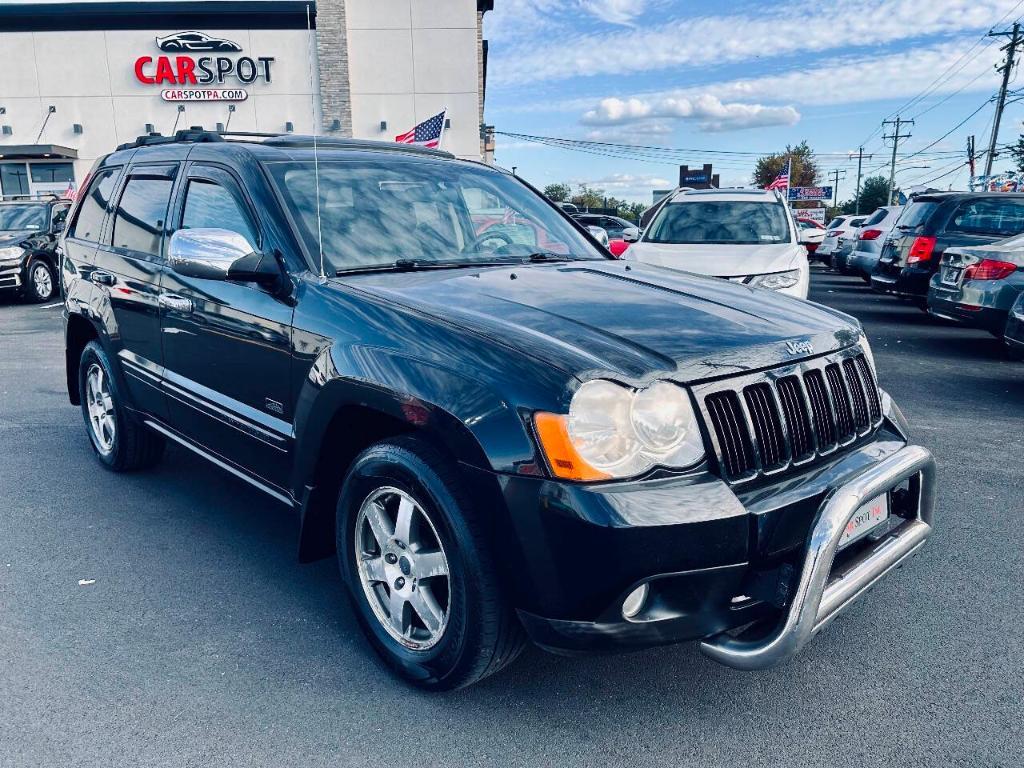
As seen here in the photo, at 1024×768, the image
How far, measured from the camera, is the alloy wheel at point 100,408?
497 centimetres

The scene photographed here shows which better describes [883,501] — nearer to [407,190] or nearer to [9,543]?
[407,190]

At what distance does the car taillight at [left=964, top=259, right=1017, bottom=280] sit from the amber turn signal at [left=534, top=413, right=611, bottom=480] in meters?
Answer: 7.75

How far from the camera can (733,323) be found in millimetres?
2807

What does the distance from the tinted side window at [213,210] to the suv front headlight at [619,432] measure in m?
1.71

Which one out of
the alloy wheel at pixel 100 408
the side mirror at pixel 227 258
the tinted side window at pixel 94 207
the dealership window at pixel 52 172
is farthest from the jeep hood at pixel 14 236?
the dealership window at pixel 52 172

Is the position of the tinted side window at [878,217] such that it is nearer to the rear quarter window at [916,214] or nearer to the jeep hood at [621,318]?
the rear quarter window at [916,214]

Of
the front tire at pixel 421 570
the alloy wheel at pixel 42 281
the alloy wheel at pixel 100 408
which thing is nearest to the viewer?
the front tire at pixel 421 570

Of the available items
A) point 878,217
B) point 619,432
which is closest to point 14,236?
point 619,432

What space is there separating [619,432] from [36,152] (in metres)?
31.1

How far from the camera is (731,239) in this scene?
31.3 ft

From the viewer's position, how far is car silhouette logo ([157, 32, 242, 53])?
28.1m

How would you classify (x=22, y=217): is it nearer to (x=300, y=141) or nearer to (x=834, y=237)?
(x=300, y=141)

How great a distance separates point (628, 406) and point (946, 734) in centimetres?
143

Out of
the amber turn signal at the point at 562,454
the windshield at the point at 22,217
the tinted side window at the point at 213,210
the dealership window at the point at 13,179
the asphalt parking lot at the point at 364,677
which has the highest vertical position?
the dealership window at the point at 13,179
